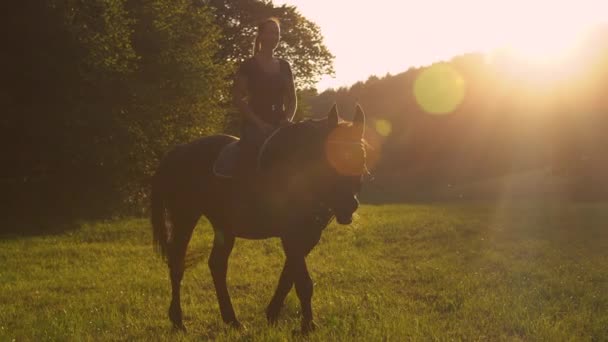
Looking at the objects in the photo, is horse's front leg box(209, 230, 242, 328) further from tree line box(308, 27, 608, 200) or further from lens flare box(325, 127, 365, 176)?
tree line box(308, 27, 608, 200)

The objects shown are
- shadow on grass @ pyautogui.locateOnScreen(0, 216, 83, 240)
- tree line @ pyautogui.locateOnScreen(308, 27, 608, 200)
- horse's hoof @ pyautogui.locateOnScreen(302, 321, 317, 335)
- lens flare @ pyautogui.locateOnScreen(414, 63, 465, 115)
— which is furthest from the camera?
lens flare @ pyautogui.locateOnScreen(414, 63, 465, 115)

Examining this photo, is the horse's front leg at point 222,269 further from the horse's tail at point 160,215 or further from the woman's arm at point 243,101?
the woman's arm at point 243,101

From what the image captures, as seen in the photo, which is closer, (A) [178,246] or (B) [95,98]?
(A) [178,246]

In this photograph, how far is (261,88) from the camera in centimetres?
737

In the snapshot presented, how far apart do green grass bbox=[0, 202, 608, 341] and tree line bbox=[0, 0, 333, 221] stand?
4.83m

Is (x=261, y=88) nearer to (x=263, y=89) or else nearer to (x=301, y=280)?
(x=263, y=89)

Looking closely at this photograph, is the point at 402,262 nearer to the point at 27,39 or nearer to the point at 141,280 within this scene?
the point at 141,280

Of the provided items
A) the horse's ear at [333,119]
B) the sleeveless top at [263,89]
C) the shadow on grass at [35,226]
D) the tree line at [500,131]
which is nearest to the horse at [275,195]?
the horse's ear at [333,119]

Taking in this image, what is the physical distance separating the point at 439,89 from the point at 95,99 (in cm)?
7291

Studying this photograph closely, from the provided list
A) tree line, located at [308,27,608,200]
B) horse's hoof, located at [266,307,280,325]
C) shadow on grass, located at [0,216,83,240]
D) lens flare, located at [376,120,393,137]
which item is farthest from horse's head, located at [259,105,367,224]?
lens flare, located at [376,120,393,137]

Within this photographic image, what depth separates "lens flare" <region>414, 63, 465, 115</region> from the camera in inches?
2953

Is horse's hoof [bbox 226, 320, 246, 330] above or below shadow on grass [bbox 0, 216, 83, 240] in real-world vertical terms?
above

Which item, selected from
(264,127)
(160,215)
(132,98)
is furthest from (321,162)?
(132,98)

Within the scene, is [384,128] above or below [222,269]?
above
